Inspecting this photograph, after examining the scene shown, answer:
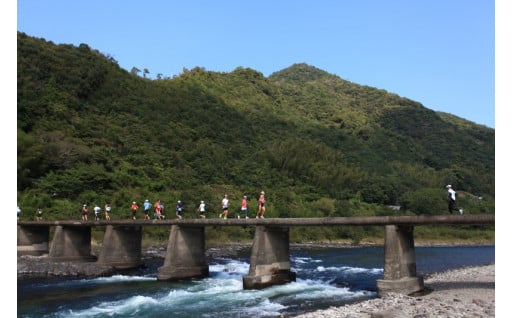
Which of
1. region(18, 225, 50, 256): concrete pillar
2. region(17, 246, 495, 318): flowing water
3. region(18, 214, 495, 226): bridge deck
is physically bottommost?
region(17, 246, 495, 318): flowing water

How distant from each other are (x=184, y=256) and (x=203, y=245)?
5.46 ft

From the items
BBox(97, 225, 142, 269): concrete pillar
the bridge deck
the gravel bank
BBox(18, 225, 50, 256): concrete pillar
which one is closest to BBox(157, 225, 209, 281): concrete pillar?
the bridge deck

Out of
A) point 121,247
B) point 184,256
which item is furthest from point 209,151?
point 184,256

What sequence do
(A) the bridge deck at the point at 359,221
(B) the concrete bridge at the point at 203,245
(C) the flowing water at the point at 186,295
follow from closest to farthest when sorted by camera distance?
(A) the bridge deck at the point at 359,221, (C) the flowing water at the point at 186,295, (B) the concrete bridge at the point at 203,245

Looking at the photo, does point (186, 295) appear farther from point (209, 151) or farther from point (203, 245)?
point (209, 151)

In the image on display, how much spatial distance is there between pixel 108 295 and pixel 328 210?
65450 mm

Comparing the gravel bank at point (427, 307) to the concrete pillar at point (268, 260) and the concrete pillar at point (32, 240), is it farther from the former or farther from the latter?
the concrete pillar at point (32, 240)

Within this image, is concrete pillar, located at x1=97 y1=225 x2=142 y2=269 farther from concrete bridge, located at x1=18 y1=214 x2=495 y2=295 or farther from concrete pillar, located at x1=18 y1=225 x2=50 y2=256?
concrete pillar, located at x1=18 y1=225 x2=50 y2=256

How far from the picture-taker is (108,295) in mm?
26781

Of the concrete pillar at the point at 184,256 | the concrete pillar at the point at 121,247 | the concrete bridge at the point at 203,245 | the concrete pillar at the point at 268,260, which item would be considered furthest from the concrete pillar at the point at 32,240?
the concrete pillar at the point at 268,260

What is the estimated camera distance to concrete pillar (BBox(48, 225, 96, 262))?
40375mm

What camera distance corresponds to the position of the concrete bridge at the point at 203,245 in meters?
22.5

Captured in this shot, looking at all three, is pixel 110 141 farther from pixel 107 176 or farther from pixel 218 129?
pixel 218 129

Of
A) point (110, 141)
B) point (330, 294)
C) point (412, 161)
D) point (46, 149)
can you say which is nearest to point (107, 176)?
point (46, 149)
